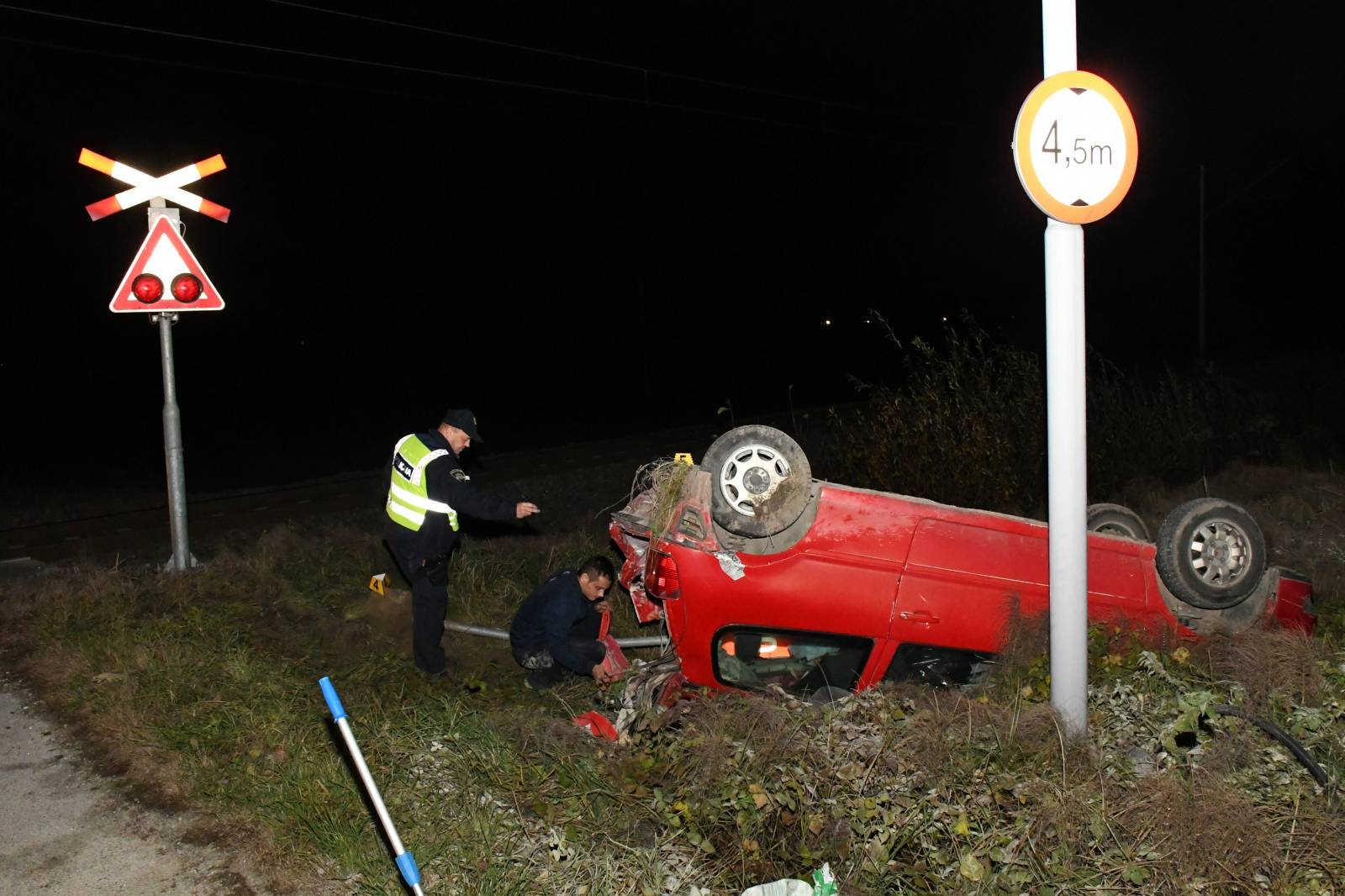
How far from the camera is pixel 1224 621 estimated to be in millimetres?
5480

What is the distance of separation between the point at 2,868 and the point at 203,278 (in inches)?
179

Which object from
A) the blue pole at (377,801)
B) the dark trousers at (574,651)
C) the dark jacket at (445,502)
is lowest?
the dark trousers at (574,651)

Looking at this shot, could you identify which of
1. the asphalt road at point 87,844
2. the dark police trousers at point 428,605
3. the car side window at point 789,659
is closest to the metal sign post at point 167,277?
the dark police trousers at point 428,605

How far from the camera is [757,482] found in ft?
17.0

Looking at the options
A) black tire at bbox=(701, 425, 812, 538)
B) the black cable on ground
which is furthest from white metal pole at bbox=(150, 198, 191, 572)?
the black cable on ground

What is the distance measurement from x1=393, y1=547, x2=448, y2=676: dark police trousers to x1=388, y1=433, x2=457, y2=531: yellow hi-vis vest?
0.69ft

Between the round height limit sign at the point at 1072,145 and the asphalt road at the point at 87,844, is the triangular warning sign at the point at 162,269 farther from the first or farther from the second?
the round height limit sign at the point at 1072,145

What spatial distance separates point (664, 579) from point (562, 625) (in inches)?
49.9

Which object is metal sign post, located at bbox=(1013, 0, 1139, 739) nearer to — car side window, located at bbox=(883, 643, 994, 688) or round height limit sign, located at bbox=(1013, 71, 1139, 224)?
round height limit sign, located at bbox=(1013, 71, 1139, 224)

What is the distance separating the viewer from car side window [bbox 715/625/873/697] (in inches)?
204

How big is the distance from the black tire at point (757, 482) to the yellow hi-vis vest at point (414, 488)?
5.95 ft

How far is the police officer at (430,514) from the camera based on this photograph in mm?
6238

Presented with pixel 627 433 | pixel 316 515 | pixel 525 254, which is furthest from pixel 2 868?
pixel 525 254

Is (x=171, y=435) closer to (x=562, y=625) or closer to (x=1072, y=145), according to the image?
(x=562, y=625)
